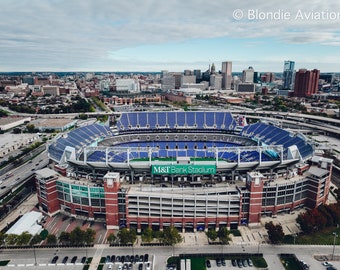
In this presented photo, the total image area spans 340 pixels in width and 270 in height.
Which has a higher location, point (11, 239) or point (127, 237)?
point (127, 237)

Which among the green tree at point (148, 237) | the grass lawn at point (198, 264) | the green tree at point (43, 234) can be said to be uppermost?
the green tree at point (148, 237)

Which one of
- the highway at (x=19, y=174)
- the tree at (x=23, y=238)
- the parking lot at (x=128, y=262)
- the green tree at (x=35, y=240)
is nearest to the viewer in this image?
the parking lot at (x=128, y=262)

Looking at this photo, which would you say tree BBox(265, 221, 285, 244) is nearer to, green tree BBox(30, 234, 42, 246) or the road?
the road

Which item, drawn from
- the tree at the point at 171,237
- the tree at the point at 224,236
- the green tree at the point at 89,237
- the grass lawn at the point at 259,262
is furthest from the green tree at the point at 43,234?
the grass lawn at the point at 259,262

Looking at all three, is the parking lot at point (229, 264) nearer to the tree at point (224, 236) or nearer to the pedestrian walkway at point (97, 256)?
the tree at point (224, 236)

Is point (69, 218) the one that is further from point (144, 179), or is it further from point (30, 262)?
point (144, 179)

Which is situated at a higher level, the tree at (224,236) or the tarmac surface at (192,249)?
the tree at (224,236)

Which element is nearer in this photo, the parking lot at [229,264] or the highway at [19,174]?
the parking lot at [229,264]

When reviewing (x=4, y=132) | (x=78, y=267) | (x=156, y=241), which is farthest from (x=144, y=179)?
(x=4, y=132)

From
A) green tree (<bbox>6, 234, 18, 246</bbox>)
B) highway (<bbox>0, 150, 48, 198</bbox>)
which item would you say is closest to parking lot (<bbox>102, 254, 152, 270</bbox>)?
green tree (<bbox>6, 234, 18, 246</bbox>)

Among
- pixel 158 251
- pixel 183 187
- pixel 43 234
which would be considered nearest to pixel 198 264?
pixel 158 251

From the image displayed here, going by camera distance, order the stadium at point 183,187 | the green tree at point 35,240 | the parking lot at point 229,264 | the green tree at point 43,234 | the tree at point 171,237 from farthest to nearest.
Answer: the stadium at point 183,187 → the green tree at point 43,234 → the green tree at point 35,240 → the tree at point 171,237 → the parking lot at point 229,264

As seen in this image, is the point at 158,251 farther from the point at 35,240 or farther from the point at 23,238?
the point at 23,238
